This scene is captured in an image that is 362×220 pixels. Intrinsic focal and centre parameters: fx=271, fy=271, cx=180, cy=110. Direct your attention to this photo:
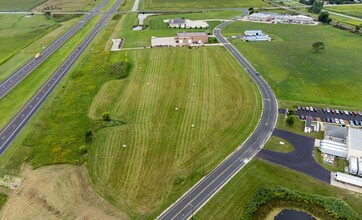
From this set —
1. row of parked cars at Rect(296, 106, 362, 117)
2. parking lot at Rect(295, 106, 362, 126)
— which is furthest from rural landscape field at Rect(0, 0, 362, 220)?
row of parked cars at Rect(296, 106, 362, 117)

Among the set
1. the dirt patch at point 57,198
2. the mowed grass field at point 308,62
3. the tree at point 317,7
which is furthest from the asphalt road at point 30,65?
the tree at point 317,7

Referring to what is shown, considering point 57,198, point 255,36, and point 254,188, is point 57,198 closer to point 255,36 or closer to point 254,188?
point 254,188

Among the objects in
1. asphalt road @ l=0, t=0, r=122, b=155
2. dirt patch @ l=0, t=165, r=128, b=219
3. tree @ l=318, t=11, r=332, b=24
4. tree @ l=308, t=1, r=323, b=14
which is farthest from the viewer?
tree @ l=308, t=1, r=323, b=14

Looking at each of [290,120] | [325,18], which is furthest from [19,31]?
[325,18]

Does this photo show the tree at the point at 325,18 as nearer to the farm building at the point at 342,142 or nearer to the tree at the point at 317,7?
the tree at the point at 317,7

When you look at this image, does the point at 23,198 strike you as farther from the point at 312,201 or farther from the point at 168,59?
the point at 168,59

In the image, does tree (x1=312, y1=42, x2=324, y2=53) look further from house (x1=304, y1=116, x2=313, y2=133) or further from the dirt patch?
the dirt patch
